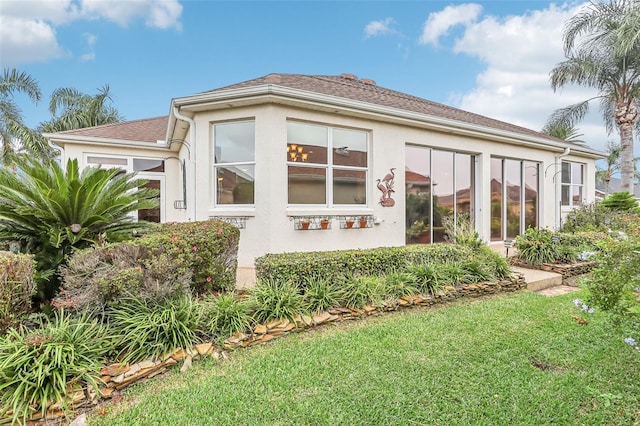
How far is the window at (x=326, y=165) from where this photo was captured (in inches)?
294

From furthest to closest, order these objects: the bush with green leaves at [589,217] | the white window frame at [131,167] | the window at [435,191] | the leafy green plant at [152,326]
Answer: the bush with green leaves at [589,217] < the white window frame at [131,167] < the window at [435,191] < the leafy green plant at [152,326]

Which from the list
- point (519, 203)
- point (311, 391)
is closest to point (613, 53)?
point (519, 203)

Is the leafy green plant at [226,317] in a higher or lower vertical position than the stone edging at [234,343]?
higher

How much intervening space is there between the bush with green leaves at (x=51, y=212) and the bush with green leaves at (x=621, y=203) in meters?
16.5

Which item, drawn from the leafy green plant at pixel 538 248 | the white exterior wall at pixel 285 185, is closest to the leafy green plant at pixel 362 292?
the white exterior wall at pixel 285 185

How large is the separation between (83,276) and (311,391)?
9.08ft

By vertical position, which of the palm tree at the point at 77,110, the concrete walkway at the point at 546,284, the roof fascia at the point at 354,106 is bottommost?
the concrete walkway at the point at 546,284

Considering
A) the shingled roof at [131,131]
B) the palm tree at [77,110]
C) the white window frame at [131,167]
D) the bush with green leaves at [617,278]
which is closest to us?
the bush with green leaves at [617,278]

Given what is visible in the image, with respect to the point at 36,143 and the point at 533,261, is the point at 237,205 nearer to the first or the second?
the point at 533,261

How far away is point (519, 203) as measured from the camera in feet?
36.4

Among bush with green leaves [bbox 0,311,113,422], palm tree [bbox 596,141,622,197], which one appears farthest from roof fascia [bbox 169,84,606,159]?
palm tree [bbox 596,141,622,197]

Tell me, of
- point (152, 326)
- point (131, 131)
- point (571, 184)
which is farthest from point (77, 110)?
point (571, 184)

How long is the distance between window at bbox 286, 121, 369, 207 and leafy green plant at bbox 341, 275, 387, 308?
299 centimetres

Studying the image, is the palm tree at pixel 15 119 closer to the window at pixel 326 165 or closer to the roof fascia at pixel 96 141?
the roof fascia at pixel 96 141
